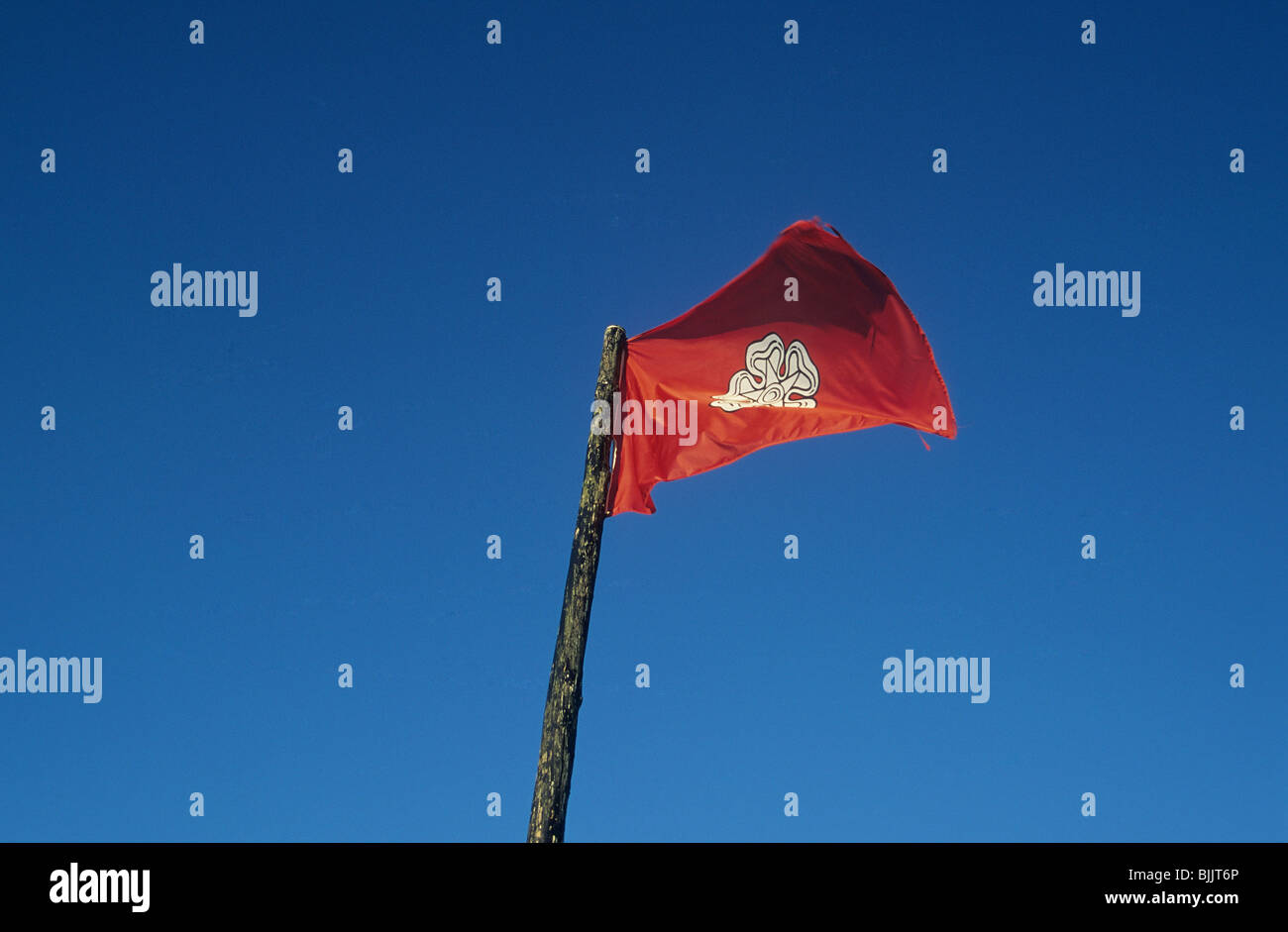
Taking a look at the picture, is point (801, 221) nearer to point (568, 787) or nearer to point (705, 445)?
point (705, 445)

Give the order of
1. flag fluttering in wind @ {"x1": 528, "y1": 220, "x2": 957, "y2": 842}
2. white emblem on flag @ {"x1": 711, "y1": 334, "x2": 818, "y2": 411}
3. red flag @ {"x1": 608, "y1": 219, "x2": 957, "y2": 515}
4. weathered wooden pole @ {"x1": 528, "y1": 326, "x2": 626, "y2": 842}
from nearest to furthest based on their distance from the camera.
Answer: weathered wooden pole @ {"x1": 528, "y1": 326, "x2": 626, "y2": 842} < flag fluttering in wind @ {"x1": 528, "y1": 220, "x2": 957, "y2": 842} < red flag @ {"x1": 608, "y1": 219, "x2": 957, "y2": 515} < white emblem on flag @ {"x1": 711, "y1": 334, "x2": 818, "y2": 411}

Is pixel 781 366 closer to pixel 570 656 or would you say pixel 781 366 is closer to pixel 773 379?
pixel 773 379

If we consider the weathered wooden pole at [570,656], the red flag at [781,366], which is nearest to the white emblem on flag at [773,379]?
the red flag at [781,366]

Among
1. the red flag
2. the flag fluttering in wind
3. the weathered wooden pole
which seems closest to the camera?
the weathered wooden pole

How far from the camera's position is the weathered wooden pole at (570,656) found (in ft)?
36.1

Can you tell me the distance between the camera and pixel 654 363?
12742 mm

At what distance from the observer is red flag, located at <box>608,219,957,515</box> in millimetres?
12477

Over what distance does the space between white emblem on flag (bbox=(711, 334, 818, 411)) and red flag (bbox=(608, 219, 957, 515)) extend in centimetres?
Result: 1

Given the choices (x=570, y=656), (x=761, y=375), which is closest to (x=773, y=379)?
(x=761, y=375)

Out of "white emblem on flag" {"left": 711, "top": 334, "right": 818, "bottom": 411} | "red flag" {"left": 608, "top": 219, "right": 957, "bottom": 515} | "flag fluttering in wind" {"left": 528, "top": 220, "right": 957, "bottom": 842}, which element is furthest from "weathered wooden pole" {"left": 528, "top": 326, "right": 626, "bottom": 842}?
"white emblem on flag" {"left": 711, "top": 334, "right": 818, "bottom": 411}

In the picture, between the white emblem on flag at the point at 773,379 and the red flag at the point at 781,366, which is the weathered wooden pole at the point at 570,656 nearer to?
the red flag at the point at 781,366

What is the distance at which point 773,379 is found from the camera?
12875mm

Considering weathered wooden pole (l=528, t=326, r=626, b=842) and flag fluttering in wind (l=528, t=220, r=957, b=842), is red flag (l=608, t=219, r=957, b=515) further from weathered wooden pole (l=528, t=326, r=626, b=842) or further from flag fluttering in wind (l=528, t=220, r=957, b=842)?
weathered wooden pole (l=528, t=326, r=626, b=842)

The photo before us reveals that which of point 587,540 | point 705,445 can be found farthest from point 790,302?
point 587,540
